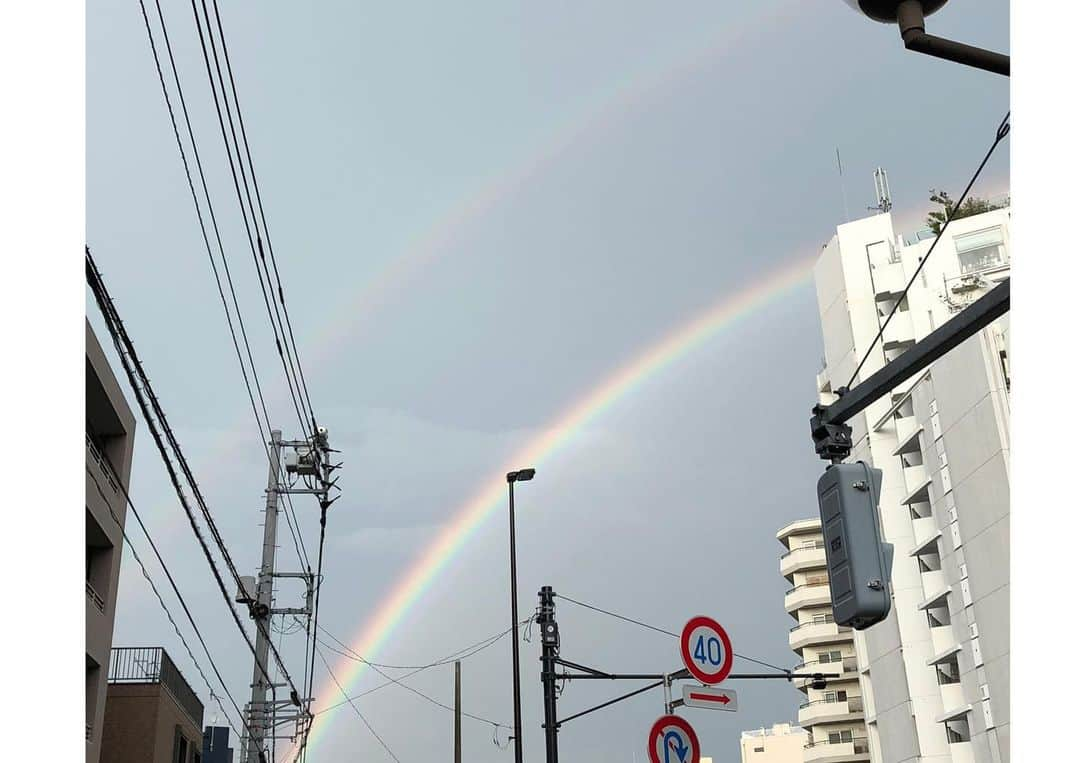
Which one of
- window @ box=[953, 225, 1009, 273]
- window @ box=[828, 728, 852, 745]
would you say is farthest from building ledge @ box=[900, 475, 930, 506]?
window @ box=[828, 728, 852, 745]

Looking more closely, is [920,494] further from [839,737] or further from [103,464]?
[103,464]

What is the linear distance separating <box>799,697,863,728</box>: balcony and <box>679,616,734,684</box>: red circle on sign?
66.9 meters

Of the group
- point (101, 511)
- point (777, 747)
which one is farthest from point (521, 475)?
point (777, 747)

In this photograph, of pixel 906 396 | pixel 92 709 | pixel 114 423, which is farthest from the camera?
pixel 906 396

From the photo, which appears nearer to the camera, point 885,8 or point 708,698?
point 885,8

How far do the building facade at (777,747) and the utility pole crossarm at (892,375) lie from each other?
97913 mm

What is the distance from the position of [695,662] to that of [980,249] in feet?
140

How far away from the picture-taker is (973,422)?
41469 millimetres

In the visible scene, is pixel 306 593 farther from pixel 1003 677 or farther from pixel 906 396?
pixel 906 396

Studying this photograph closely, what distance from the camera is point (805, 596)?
75000mm

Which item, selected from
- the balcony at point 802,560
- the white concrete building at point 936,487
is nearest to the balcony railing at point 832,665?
the balcony at point 802,560
